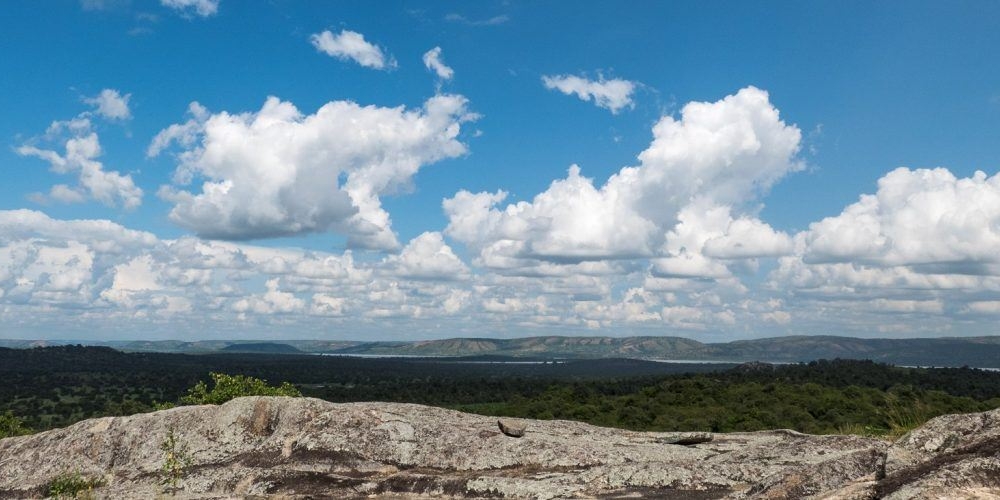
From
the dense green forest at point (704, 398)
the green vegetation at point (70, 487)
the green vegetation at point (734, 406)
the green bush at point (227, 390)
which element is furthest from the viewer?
the dense green forest at point (704, 398)

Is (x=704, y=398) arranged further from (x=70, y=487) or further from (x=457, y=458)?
(x=70, y=487)

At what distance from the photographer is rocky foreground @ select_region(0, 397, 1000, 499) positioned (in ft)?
33.9

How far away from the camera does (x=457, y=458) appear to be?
53.4 feet

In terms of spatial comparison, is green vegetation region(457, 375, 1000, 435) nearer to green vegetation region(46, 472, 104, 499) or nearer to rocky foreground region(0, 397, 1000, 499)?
rocky foreground region(0, 397, 1000, 499)

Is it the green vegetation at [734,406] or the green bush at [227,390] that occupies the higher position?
the green bush at [227,390]

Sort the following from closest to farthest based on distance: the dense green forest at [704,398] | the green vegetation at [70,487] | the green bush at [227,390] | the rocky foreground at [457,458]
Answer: the rocky foreground at [457,458]
the green vegetation at [70,487]
the green bush at [227,390]
the dense green forest at [704,398]

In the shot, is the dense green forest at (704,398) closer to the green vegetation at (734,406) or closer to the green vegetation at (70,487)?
Result: the green vegetation at (734,406)

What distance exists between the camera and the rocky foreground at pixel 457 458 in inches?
407

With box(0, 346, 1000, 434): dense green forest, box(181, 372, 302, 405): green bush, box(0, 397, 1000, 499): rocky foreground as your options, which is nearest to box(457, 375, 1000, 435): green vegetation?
box(0, 346, 1000, 434): dense green forest

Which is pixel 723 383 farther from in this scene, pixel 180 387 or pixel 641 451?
pixel 180 387

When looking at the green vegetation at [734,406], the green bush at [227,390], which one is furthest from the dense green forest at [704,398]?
the green bush at [227,390]

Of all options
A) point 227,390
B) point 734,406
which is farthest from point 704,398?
point 227,390

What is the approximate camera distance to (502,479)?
1432 cm

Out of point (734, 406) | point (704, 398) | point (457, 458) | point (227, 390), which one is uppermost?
point (457, 458)
